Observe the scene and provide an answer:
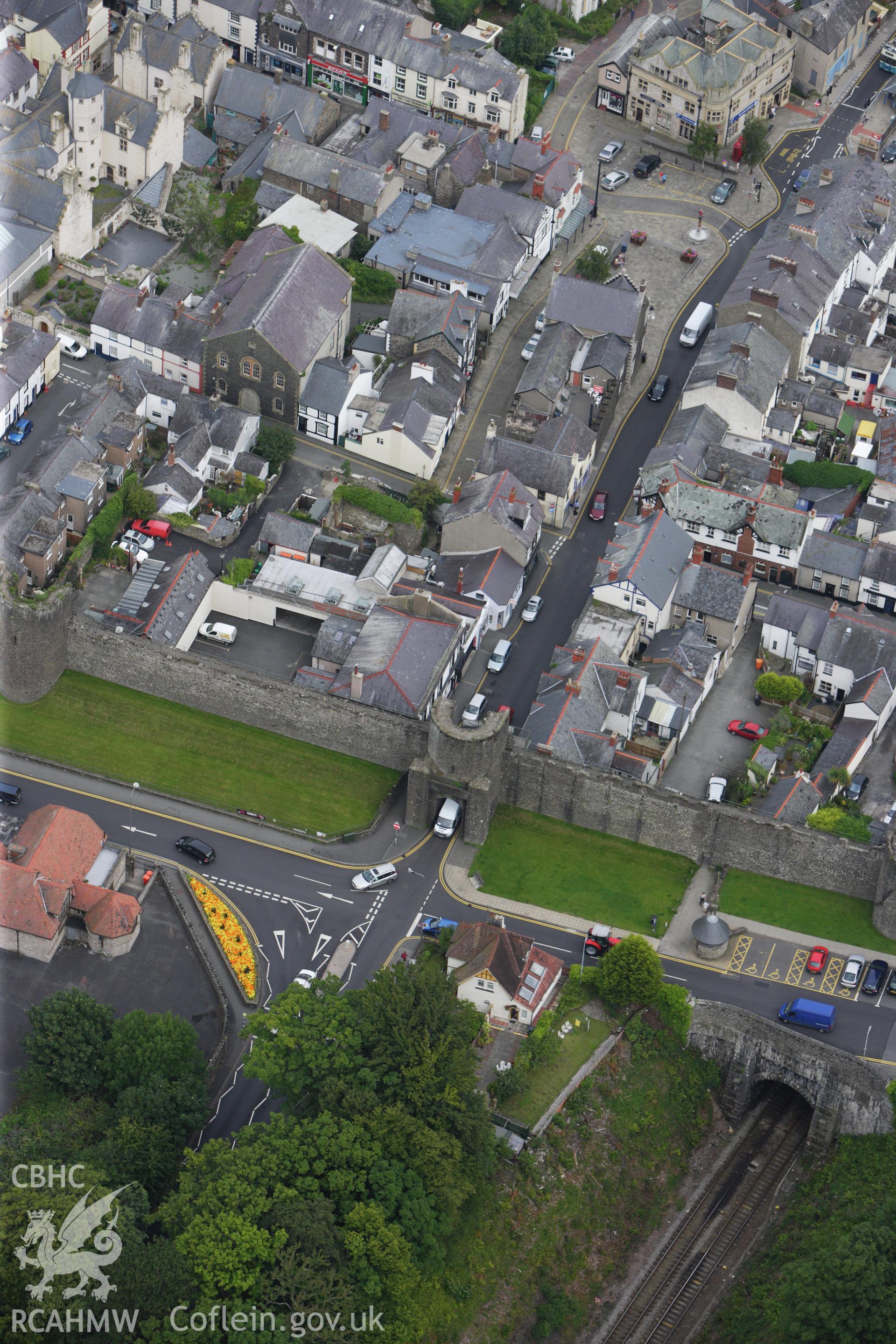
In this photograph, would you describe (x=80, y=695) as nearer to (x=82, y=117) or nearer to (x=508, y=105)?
(x=82, y=117)

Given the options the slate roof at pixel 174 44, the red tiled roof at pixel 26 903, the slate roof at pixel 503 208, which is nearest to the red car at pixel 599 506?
the slate roof at pixel 503 208

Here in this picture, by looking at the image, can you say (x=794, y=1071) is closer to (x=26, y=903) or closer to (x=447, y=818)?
(x=447, y=818)

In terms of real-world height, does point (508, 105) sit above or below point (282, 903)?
above

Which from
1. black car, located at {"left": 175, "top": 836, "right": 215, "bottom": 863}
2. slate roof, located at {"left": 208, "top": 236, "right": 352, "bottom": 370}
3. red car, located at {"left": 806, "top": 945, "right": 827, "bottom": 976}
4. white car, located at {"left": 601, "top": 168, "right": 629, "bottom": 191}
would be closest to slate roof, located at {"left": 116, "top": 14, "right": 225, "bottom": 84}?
slate roof, located at {"left": 208, "top": 236, "right": 352, "bottom": 370}

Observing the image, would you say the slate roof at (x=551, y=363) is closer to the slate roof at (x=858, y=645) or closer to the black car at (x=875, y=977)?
the slate roof at (x=858, y=645)

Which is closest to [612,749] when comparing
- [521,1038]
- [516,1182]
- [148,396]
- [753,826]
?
[753,826]

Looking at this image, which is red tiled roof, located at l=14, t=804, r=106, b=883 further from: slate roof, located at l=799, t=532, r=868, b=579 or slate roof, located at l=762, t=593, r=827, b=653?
slate roof, located at l=799, t=532, r=868, b=579
